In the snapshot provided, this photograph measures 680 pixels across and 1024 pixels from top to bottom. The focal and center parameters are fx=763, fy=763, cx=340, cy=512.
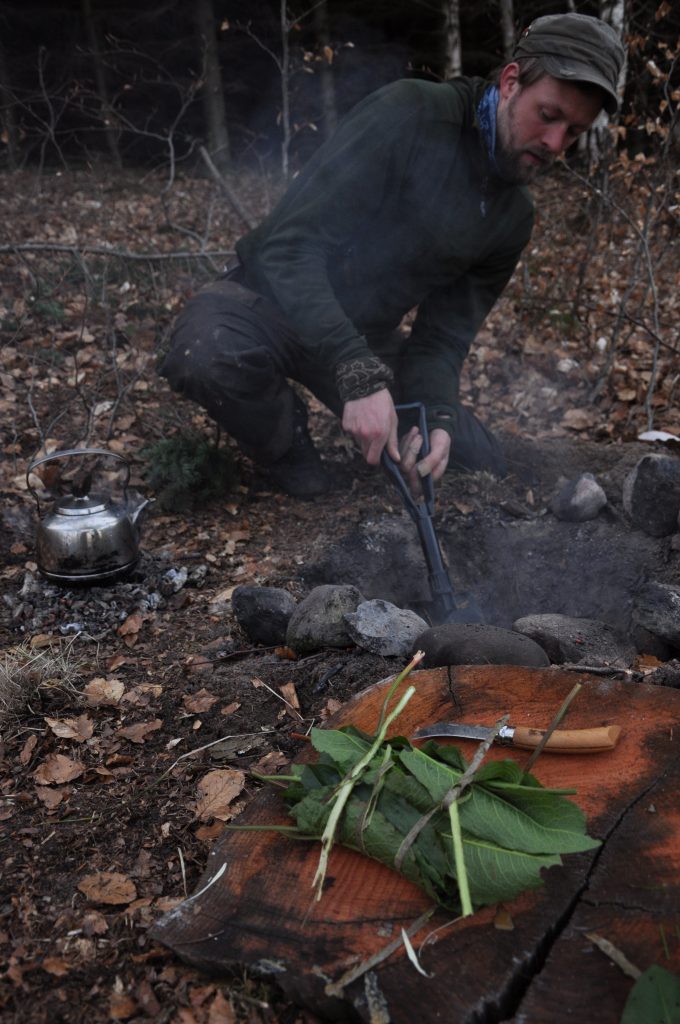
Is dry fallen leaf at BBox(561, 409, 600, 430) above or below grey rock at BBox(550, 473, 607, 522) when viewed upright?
below

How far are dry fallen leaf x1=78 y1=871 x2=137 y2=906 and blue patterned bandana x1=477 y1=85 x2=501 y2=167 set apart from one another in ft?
10.6

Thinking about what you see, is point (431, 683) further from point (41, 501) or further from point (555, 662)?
point (41, 501)

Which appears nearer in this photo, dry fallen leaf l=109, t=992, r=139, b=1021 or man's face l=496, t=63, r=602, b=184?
dry fallen leaf l=109, t=992, r=139, b=1021

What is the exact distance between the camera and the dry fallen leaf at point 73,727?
7.86 feet

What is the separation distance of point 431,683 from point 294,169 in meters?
11.0

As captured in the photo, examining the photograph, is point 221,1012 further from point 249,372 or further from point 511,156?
point 511,156

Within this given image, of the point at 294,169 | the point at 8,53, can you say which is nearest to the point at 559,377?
the point at 294,169

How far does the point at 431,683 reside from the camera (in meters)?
2.00

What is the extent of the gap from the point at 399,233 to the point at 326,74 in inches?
292

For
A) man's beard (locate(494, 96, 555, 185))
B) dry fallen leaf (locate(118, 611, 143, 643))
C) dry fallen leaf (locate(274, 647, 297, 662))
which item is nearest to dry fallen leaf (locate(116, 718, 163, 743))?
dry fallen leaf (locate(274, 647, 297, 662))

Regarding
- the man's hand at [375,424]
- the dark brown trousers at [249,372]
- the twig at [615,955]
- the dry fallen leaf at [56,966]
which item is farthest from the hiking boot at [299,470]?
the twig at [615,955]

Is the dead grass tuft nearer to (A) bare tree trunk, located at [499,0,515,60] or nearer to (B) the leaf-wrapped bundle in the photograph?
(B) the leaf-wrapped bundle

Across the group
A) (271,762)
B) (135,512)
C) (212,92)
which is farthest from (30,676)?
(212,92)

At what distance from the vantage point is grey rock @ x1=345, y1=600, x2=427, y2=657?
8.41ft
